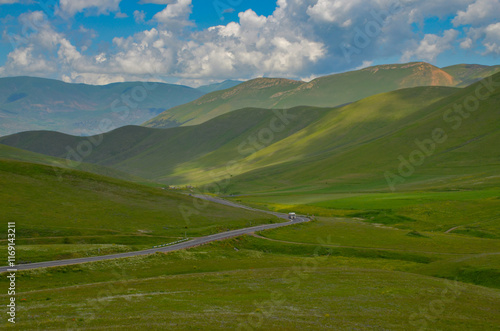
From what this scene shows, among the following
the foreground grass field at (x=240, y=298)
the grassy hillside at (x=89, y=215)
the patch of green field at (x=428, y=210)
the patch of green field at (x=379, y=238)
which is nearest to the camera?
the foreground grass field at (x=240, y=298)

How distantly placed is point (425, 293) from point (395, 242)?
46.1 meters

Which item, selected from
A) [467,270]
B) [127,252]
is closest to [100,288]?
[127,252]

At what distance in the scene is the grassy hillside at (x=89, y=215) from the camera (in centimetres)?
7362

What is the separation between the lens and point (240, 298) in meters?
40.7

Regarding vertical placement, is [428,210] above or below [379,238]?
above

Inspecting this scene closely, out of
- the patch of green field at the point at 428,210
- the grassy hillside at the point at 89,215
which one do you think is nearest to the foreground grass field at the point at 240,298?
the grassy hillside at the point at 89,215

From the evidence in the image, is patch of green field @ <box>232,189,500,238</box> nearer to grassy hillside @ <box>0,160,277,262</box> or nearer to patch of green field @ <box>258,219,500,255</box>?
patch of green field @ <box>258,219,500,255</box>

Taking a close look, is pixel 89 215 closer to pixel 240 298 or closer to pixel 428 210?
pixel 240 298

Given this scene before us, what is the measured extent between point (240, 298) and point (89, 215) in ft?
225

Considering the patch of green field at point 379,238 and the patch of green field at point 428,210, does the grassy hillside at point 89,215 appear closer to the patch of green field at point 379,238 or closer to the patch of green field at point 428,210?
the patch of green field at point 379,238

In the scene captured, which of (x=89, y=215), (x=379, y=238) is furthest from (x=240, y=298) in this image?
(x=89, y=215)

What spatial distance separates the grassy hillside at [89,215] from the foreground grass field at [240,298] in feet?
50.1

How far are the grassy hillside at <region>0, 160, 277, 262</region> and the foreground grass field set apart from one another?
50.1 feet

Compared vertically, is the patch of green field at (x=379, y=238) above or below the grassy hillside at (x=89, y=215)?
below
